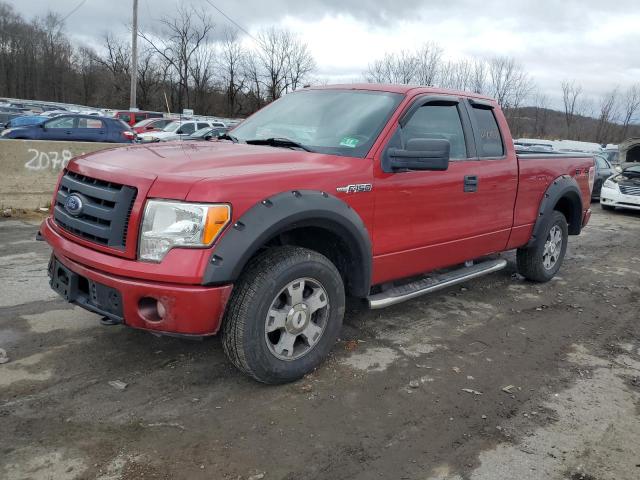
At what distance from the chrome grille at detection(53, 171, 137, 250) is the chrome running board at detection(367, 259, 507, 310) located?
1.80m

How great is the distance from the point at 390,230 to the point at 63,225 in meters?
2.20

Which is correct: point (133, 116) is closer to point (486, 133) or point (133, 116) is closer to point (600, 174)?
point (600, 174)

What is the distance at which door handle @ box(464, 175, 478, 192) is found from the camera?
4.55 metres

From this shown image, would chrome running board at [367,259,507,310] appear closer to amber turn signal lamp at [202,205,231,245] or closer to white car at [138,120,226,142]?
amber turn signal lamp at [202,205,231,245]

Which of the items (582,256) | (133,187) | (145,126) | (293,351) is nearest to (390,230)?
(293,351)

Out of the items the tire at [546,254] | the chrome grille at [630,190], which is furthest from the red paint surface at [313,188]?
the chrome grille at [630,190]

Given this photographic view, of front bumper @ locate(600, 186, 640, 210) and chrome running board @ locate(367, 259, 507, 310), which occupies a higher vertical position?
front bumper @ locate(600, 186, 640, 210)

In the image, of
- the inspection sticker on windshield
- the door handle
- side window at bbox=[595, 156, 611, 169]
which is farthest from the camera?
side window at bbox=[595, 156, 611, 169]

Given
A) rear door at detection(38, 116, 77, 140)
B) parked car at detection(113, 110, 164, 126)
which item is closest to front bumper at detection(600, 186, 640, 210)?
rear door at detection(38, 116, 77, 140)

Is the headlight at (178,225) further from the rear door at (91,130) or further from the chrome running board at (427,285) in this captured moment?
the rear door at (91,130)

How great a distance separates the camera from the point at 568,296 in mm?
5910

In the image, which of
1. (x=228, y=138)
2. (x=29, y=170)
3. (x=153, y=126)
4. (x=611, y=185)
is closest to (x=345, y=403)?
(x=228, y=138)

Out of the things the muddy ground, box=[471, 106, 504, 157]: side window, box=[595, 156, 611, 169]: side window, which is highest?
box=[471, 106, 504, 157]: side window

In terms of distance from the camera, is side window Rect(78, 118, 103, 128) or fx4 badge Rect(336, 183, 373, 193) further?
side window Rect(78, 118, 103, 128)
